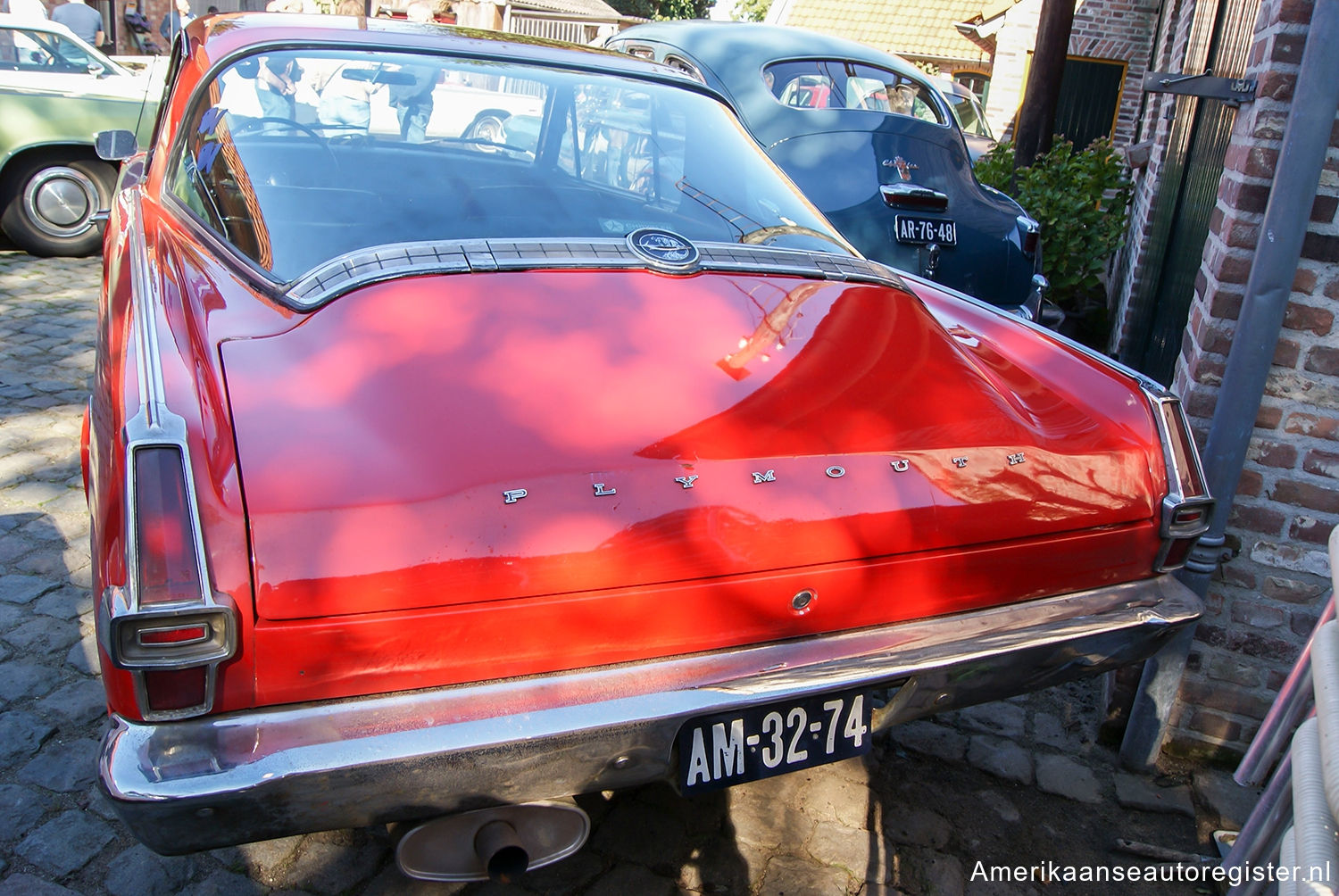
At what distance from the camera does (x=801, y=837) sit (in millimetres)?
2277

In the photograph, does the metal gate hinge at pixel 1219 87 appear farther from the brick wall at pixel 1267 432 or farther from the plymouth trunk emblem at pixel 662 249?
the plymouth trunk emblem at pixel 662 249

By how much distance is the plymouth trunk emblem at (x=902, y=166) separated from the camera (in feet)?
17.8

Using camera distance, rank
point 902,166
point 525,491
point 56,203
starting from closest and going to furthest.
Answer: point 525,491
point 902,166
point 56,203

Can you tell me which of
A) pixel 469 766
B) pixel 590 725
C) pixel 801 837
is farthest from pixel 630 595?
pixel 801 837

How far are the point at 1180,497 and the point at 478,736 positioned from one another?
62.8 inches

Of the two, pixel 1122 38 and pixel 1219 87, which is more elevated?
pixel 1122 38

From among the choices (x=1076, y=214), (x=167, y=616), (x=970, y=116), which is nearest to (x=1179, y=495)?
(x=167, y=616)

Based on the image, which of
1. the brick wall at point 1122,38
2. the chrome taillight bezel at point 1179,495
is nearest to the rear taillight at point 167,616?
the chrome taillight bezel at point 1179,495

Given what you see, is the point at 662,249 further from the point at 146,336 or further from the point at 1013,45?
the point at 1013,45

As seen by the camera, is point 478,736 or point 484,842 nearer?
point 478,736

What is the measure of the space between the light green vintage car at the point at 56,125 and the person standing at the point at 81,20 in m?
3.71

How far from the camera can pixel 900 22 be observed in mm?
23266

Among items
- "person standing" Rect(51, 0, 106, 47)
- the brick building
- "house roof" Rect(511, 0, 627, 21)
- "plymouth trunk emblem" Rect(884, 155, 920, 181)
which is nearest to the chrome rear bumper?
"plymouth trunk emblem" Rect(884, 155, 920, 181)

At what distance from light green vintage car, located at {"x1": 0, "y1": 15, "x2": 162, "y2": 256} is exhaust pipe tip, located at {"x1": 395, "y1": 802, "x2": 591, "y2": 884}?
21.0 feet
